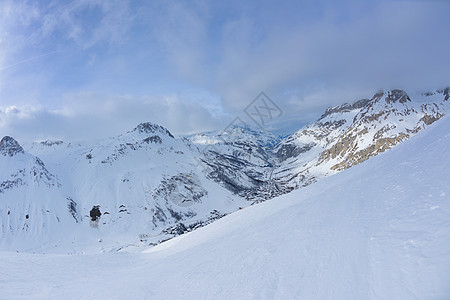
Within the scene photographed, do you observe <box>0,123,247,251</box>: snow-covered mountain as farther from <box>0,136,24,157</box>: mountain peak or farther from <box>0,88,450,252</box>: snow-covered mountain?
<box>0,136,24,157</box>: mountain peak

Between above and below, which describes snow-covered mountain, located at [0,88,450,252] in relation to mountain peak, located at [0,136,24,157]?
below

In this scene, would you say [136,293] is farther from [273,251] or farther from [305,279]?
[305,279]

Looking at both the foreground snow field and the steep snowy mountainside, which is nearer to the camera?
the foreground snow field

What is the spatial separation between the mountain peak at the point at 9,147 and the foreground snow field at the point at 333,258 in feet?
548

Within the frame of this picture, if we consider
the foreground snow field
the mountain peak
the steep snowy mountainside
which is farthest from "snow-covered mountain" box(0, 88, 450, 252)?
the foreground snow field

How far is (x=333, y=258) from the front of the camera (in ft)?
22.4

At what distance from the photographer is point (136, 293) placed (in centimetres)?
948

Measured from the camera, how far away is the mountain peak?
132250 mm

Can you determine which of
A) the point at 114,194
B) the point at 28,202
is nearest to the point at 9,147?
the point at 28,202

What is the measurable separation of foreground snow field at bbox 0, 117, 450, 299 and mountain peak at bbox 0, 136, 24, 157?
167167mm

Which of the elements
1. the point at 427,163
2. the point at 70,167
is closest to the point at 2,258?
the point at 427,163

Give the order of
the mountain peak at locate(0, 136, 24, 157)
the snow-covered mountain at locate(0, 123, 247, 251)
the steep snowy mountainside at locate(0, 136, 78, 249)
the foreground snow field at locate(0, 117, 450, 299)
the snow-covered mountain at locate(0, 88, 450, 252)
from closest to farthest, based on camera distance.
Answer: the foreground snow field at locate(0, 117, 450, 299), the steep snowy mountainside at locate(0, 136, 78, 249), the snow-covered mountain at locate(0, 88, 450, 252), the snow-covered mountain at locate(0, 123, 247, 251), the mountain peak at locate(0, 136, 24, 157)

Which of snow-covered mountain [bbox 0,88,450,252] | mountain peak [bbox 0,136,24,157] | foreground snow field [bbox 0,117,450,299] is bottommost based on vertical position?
foreground snow field [bbox 0,117,450,299]

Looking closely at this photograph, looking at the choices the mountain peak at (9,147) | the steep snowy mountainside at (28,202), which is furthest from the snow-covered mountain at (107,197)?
the steep snowy mountainside at (28,202)
